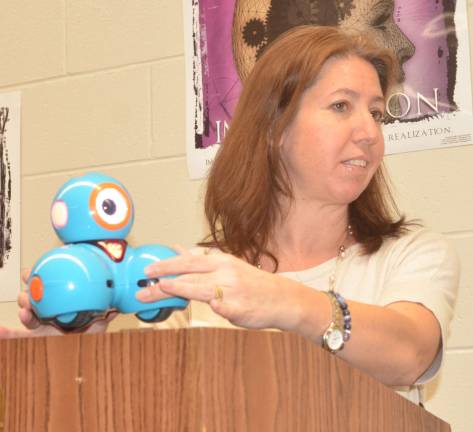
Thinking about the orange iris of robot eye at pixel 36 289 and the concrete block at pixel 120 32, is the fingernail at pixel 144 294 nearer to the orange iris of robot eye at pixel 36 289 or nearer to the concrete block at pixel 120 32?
the orange iris of robot eye at pixel 36 289

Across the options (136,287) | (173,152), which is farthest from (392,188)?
(136,287)

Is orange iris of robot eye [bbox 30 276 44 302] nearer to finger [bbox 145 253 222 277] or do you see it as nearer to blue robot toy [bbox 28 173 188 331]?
blue robot toy [bbox 28 173 188 331]

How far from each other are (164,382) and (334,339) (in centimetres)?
28

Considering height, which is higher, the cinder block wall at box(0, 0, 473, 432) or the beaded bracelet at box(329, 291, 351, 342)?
the cinder block wall at box(0, 0, 473, 432)

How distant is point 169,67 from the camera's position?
215 centimetres

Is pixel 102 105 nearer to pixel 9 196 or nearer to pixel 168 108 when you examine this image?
pixel 168 108

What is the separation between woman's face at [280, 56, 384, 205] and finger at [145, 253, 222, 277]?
27.0 inches

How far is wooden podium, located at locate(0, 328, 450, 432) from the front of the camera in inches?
27.5

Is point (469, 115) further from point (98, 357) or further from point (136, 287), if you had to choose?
point (98, 357)

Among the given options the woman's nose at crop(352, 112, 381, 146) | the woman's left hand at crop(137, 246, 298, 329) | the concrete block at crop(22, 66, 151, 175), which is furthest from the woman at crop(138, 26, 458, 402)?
the concrete block at crop(22, 66, 151, 175)

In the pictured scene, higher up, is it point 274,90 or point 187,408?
point 274,90

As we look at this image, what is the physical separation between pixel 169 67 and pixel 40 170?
44 cm

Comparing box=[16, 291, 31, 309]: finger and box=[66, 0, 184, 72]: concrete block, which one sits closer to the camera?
box=[16, 291, 31, 309]: finger

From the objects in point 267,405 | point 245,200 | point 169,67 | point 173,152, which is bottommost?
point 267,405
